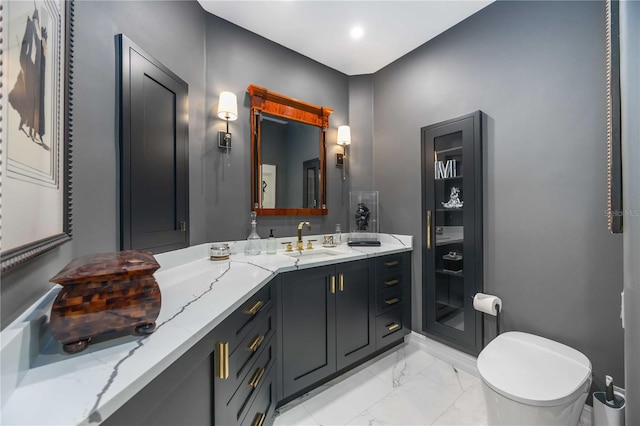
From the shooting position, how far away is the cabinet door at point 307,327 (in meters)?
1.54

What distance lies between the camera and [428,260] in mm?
2229

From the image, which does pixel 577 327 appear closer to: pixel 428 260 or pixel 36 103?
pixel 428 260

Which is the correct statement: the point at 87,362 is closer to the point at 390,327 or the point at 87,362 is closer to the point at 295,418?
the point at 295,418

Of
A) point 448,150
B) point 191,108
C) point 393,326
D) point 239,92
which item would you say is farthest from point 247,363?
point 448,150

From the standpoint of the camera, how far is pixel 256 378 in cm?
122

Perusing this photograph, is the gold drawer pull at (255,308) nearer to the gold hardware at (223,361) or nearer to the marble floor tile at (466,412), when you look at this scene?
the gold hardware at (223,361)

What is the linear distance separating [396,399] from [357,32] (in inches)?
114

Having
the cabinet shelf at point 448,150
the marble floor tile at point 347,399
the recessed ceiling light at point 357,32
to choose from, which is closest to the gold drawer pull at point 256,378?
the marble floor tile at point 347,399

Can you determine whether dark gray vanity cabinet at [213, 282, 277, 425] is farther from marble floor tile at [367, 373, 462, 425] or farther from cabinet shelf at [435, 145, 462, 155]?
cabinet shelf at [435, 145, 462, 155]

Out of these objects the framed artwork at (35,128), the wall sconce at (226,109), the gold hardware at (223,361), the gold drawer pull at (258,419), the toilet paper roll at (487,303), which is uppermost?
the wall sconce at (226,109)

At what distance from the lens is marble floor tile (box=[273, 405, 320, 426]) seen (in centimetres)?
147

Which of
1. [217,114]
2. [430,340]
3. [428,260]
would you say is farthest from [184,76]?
[430,340]

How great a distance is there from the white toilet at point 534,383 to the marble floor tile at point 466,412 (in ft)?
1.07

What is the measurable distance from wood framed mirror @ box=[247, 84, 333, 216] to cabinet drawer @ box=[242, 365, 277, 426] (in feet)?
4.08
